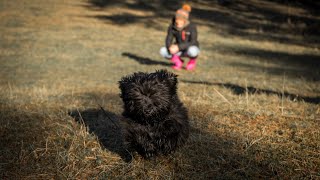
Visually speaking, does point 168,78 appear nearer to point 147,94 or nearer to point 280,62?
point 147,94

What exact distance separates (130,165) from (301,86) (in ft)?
30.6

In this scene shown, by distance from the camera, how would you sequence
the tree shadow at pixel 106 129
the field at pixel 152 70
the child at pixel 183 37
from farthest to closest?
the child at pixel 183 37
the tree shadow at pixel 106 129
the field at pixel 152 70

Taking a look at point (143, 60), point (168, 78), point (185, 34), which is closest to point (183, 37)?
point (185, 34)

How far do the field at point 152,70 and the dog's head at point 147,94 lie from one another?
643 mm

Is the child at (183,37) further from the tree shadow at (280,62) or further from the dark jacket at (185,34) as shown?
the tree shadow at (280,62)

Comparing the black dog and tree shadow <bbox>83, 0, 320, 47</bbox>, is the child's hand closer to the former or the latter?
the black dog

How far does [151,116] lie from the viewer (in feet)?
14.1

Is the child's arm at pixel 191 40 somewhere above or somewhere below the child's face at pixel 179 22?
below

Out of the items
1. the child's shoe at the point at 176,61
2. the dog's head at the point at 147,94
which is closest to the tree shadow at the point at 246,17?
the child's shoe at the point at 176,61

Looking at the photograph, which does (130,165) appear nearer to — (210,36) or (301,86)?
(301,86)

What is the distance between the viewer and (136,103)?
13.9 feet

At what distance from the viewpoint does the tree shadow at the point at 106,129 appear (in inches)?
194

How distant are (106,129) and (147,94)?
1.59 meters

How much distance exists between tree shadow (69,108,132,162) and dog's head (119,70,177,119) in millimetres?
436
